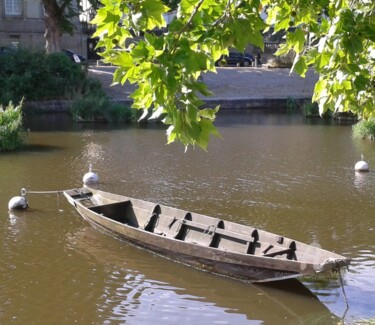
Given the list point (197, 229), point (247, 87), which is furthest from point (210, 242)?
point (247, 87)

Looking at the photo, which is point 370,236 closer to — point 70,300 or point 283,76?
point 70,300

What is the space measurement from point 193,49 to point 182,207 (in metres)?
9.88

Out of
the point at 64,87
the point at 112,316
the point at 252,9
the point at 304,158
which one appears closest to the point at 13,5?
the point at 64,87

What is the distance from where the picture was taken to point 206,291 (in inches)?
378

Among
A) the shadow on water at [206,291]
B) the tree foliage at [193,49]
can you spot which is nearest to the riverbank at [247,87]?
the shadow on water at [206,291]

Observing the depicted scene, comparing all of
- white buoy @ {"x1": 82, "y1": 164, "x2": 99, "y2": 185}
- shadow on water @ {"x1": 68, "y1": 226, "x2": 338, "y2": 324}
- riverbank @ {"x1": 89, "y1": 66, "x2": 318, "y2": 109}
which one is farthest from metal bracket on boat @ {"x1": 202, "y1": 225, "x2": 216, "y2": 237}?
riverbank @ {"x1": 89, "y1": 66, "x2": 318, "y2": 109}

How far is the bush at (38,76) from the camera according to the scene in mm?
31531

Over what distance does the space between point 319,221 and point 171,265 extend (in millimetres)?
3945

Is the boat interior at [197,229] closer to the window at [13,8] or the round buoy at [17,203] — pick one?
the round buoy at [17,203]

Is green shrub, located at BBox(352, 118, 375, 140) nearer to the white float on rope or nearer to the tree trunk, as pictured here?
the white float on rope

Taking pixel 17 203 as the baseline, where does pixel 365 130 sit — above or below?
above

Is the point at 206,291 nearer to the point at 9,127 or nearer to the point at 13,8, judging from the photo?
the point at 9,127

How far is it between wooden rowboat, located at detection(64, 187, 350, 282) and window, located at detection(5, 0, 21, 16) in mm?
38384

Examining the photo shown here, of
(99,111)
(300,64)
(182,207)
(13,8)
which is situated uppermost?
(13,8)
